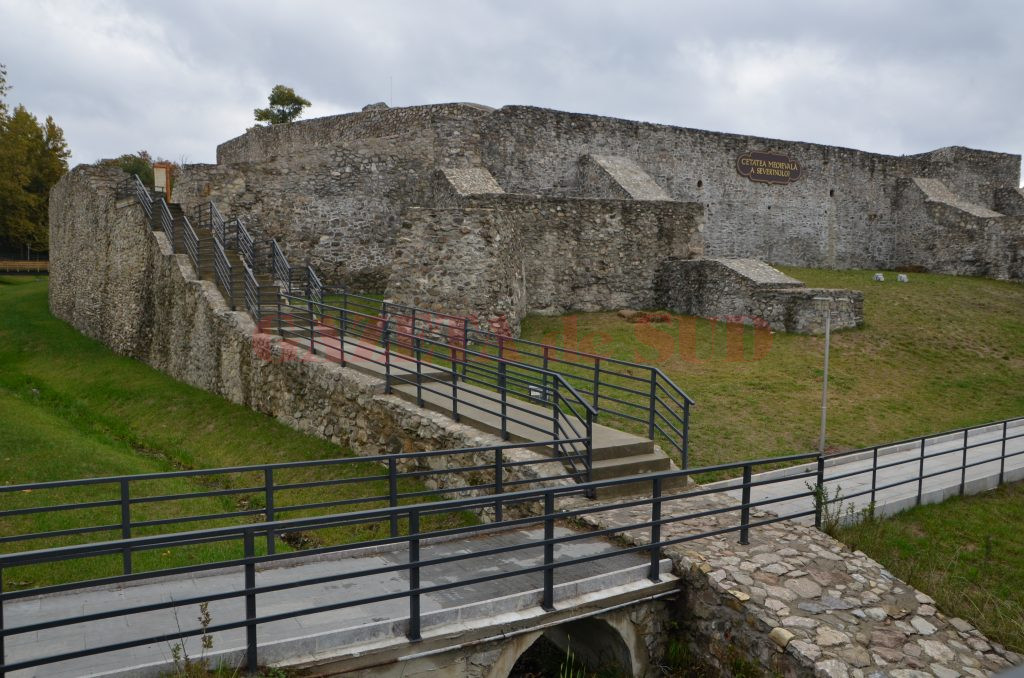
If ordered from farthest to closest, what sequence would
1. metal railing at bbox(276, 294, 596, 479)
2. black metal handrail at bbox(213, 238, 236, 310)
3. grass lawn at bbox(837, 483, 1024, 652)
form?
black metal handrail at bbox(213, 238, 236, 310) < metal railing at bbox(276, 294, 596, 479) < grass lawn at bbox(837, 483, 1024, 652)

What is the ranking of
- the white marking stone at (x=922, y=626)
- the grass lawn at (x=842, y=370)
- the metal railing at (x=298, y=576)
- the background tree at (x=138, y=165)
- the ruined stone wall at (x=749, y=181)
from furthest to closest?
the background tree at (x=138, y=165), the ruined stone wall at (x=749, y=181), the grass lawn at (x=842, y=370), the white marking stone at (x=922, y=626), the metal railing at (x=298, y=576)

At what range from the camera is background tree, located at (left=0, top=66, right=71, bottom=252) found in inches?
1447

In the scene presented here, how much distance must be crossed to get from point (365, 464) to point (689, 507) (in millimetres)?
4505

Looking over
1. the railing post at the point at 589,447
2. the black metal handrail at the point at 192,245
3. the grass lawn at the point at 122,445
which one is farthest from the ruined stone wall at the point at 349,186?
the railing post at the point at 589,447

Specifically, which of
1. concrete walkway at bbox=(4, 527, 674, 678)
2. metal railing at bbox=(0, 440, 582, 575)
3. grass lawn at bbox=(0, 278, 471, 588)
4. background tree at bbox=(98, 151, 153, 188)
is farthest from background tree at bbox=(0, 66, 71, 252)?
concrete walkway at bbox=(4, 527, 674, 678)

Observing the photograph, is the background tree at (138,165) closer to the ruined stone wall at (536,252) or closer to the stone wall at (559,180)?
the stone wall at (559,180)

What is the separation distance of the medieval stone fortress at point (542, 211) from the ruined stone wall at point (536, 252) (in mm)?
33

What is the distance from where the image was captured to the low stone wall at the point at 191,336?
9.80m

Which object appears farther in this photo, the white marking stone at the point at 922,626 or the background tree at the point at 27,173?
the background tree at the point at 27,173

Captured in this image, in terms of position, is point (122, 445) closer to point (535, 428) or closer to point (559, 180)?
point (535, 428)

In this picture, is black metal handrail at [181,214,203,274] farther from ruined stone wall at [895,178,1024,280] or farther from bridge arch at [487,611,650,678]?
ruined stone wall at [895,178,1024,280]

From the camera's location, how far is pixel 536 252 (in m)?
17.0

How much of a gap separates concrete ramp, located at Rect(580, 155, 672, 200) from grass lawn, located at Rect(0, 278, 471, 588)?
1133 cm

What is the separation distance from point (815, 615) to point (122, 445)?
33.6 feet
